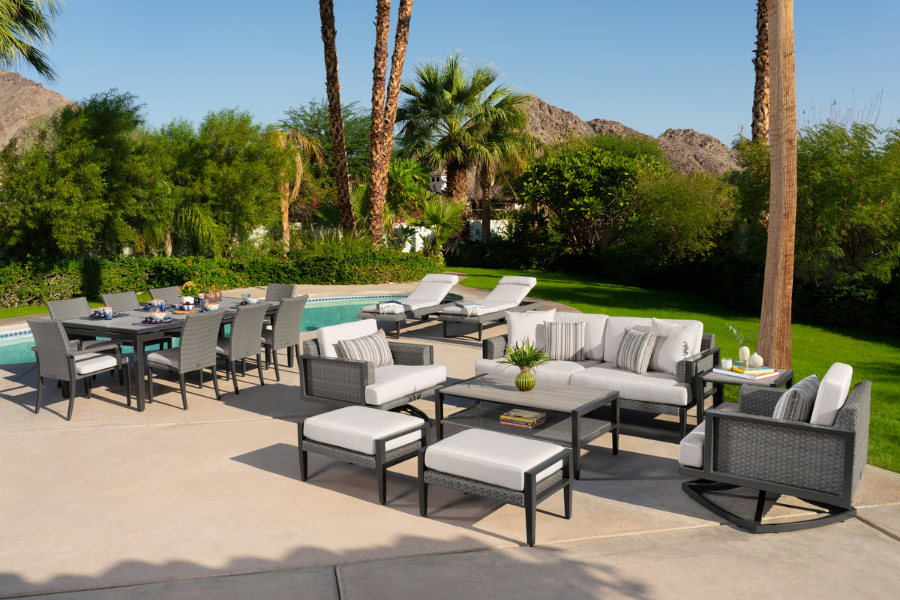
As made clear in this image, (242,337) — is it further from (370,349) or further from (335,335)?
(370,349)

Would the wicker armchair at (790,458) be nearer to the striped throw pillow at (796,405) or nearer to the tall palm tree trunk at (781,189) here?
the striped throw pillow at (796,405)

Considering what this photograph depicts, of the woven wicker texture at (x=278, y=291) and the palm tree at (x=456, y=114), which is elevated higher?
the palm tree at (x=456, y=114)

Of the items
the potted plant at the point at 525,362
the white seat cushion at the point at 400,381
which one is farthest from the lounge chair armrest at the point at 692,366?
the white seat cushion at the point at 400,381

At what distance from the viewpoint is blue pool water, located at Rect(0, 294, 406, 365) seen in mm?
Result: 9367

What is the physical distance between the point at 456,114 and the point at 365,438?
834 inches

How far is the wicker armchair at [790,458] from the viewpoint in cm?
347

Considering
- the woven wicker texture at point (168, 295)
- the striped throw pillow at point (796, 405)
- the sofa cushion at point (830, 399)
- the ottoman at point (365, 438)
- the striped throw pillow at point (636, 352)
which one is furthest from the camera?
the woven wicker texture at point (168, 295)

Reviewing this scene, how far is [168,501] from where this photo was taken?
4020 mm

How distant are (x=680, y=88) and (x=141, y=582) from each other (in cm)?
3345

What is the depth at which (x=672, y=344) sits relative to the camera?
5.71m

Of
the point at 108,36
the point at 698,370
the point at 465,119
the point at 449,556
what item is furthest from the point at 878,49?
the point at 108,36

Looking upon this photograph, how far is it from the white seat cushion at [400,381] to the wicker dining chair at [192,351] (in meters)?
1.84

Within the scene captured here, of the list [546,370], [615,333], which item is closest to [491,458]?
[546,370]

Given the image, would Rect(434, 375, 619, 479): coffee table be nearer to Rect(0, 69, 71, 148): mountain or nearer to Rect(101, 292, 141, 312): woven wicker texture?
Rect(101, 292, 141, 312): woven wicker texture
